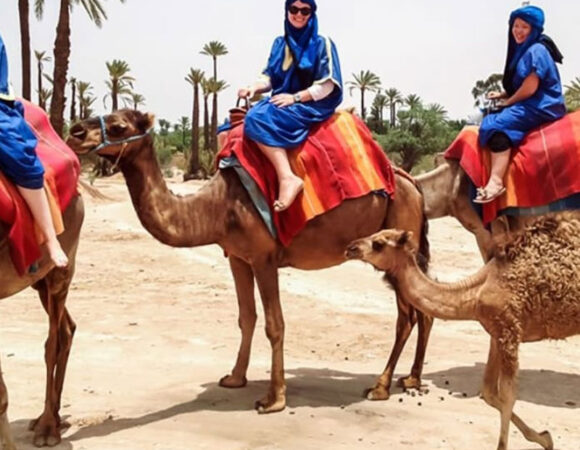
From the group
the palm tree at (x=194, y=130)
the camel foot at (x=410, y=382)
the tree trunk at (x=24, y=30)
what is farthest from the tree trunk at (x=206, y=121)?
the camel foot at (x=410, y=382)

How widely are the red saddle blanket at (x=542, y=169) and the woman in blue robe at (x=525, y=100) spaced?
78 millimetres

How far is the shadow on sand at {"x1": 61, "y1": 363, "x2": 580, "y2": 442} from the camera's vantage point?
6.09 metres

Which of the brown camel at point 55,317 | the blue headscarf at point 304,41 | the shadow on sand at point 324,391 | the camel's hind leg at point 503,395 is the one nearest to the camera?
the camel's hind leg at point 503,395

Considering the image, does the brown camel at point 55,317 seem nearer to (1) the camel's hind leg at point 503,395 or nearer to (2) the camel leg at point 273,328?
(2) the camel leg at point 273,328

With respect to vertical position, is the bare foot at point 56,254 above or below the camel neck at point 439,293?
above

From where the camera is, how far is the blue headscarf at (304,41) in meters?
6.62

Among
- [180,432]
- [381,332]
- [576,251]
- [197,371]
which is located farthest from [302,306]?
[576,251]

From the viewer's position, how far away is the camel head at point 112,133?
5.68 m

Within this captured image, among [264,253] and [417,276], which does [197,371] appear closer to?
[264,253]

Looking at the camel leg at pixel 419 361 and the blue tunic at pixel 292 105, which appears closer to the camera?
the blue tunic at pixel 292 105

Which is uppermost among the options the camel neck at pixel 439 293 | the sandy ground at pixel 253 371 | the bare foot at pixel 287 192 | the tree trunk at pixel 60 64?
the tree trunk at pixel 60 64

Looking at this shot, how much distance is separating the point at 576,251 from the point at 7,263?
3438mm

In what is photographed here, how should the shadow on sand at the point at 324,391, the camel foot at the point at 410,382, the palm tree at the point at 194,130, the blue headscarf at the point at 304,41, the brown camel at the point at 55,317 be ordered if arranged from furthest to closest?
the palm tree at the point at 194,130 < the camel foot at the point at 410,382 < the blue headscarf at the point at 304,41 < the shadow on sand at the point at 324,391 < the brown camel at the point at 55,317

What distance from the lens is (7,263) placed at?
5.00 metres
